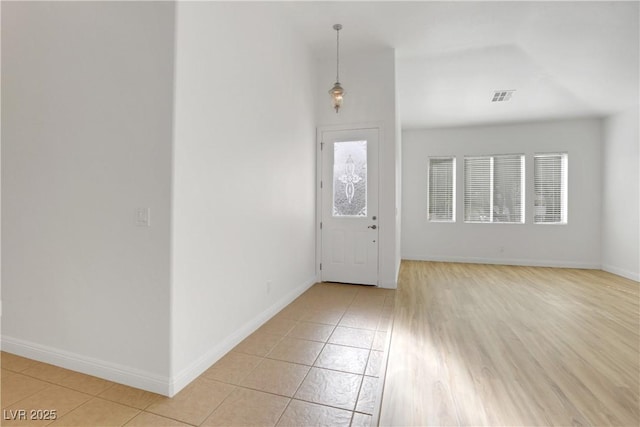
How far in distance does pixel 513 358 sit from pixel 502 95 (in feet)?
15.4

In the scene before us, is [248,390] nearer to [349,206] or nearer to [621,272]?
[349,206]

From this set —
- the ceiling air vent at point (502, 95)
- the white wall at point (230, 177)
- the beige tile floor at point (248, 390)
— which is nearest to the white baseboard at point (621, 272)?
the ceiling air vent at point (502, 95)

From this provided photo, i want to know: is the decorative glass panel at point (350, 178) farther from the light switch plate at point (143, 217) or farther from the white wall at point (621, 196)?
the white wall at point (621, 196)

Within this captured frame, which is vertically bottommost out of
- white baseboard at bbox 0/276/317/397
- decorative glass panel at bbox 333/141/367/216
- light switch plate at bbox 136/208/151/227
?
white baseboard at bbox 0/276/317/397

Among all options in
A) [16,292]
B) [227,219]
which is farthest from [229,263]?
[16,292]

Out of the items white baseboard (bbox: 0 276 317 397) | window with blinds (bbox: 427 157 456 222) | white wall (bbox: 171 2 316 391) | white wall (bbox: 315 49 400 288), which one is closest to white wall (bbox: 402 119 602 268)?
window with blinds (bbox: 427 157 456 222)

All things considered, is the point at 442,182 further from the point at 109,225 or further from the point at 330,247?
the point at 109,225

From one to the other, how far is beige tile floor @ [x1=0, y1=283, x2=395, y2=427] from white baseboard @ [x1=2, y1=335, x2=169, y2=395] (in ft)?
0.13

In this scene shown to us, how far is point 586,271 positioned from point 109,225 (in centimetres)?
805

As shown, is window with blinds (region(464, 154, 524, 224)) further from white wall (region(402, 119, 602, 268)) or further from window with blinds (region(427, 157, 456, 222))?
window with blinds (region(427, 157, 456, 222))

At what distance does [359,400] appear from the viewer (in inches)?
74.8

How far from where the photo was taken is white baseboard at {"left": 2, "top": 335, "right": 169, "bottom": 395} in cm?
196

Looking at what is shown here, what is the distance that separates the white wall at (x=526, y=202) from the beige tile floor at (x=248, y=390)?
5.00 meters

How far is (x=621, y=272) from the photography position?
5.75 meters
